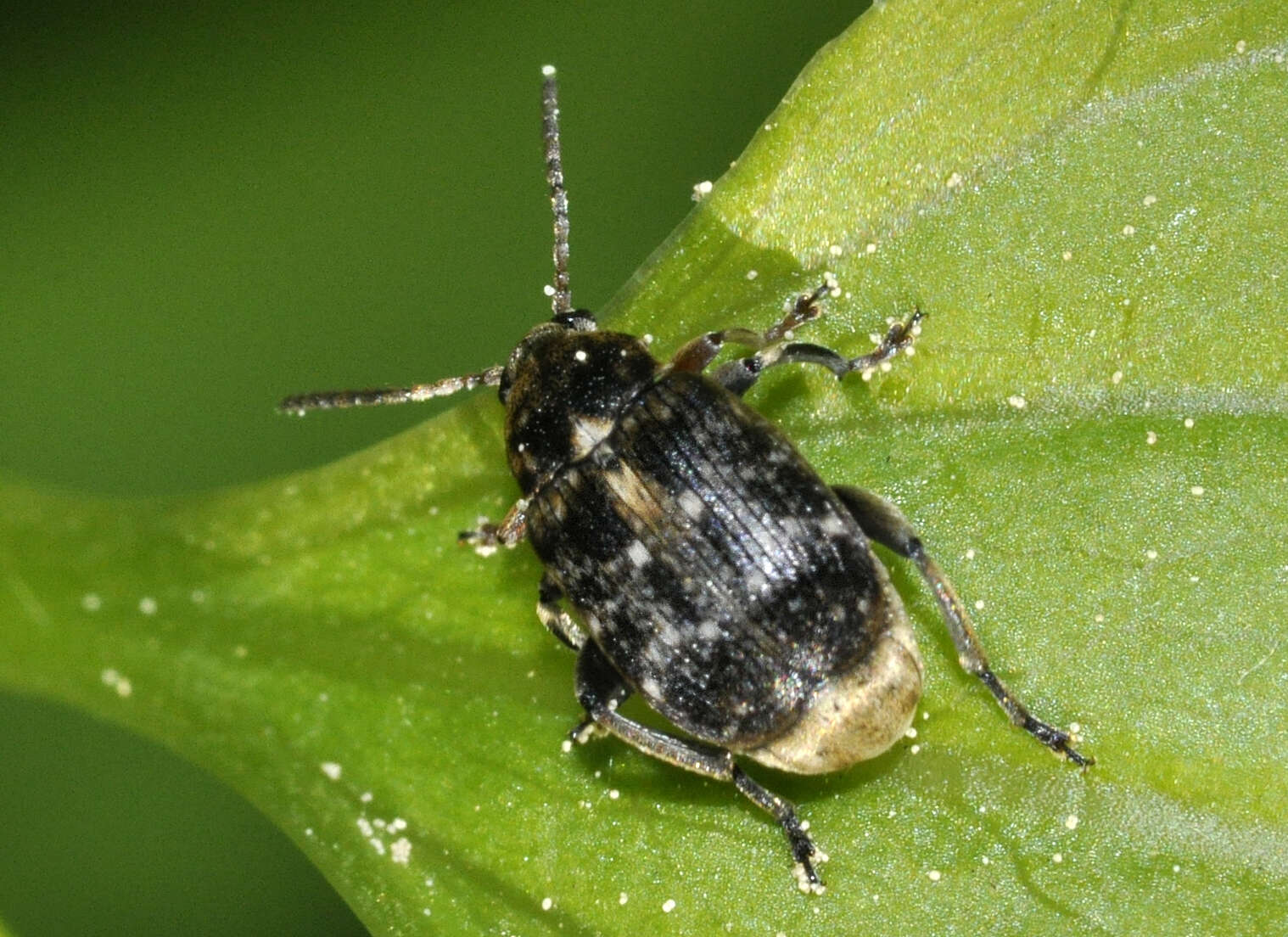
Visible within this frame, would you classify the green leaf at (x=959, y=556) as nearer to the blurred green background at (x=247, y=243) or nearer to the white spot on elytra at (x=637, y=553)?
the white spot on elytra at (x=637, y=553)

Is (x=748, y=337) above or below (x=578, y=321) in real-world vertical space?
below

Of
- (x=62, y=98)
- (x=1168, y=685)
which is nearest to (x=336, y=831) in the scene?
(x=1168, y=685)

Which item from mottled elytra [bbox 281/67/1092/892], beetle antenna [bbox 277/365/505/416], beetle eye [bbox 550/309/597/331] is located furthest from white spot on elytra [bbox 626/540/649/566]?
beetle antenna [bbox 277/365/505/416]

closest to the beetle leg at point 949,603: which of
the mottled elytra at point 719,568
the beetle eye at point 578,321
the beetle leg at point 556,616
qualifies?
the mottled elytra at point 719,568

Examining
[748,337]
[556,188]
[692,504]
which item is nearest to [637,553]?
[692,504]

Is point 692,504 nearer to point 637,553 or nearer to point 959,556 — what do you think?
point 637,553

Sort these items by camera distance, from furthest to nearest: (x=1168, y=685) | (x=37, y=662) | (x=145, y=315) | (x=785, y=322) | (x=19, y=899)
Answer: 1. (x=145, y=315)
2. (x=19, y=899)
3. (x=37, y=662)
4. (x=785, y=322)
5. (x=1168, y=685)

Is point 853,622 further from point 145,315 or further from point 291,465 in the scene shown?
point 145,315

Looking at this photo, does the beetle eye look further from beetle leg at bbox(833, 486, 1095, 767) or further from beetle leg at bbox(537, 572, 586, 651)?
beetle leg at bbox(833, 486, 1095, 767)
